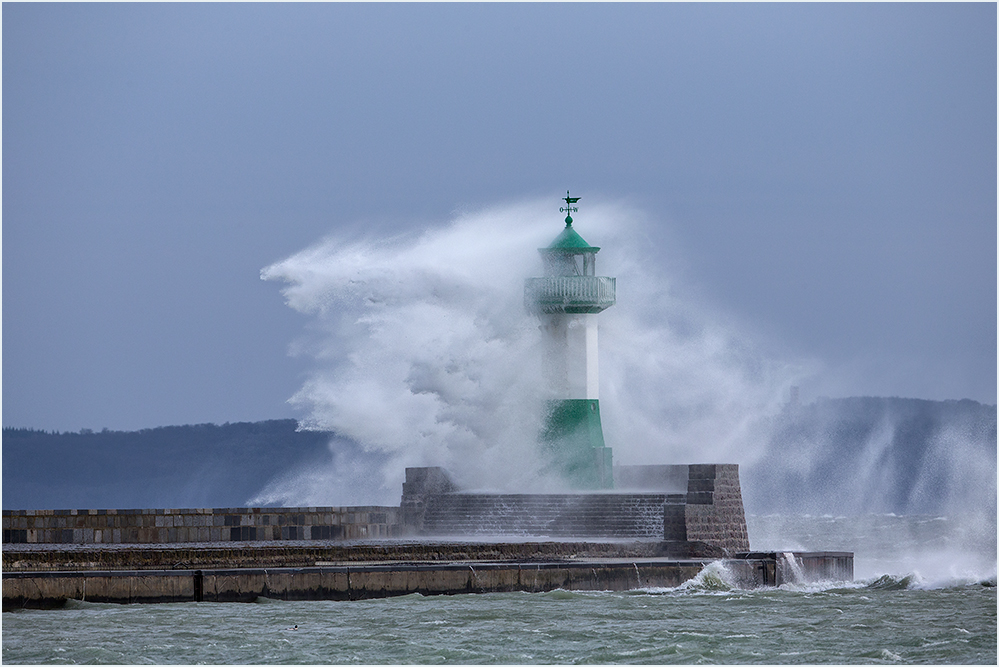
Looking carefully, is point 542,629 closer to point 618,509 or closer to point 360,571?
point 360,571

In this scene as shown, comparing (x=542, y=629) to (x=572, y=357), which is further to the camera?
(x=572, y=357)

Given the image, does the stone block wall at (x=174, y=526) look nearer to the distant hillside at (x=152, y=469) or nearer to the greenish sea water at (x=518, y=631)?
the greenish sea water at (x=518, y=631)

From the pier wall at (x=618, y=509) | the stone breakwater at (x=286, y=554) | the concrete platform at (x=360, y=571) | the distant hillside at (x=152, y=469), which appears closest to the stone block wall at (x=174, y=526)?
the stone breakwater at (x=286, y=554)

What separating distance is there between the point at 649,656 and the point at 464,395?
42.4ft

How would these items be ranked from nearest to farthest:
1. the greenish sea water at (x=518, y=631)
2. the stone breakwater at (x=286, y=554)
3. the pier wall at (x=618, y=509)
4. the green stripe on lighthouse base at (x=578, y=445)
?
1. the greenish sea water at (x=518, y=631)
2. the stone breakwater at (x=286, y=554)
3. the pier wall at (x=618, y=509)
4. the green stripe on lighthouse base at (x=578, y=445)

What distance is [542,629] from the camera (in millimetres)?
16047

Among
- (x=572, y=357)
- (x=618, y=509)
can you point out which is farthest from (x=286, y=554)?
(x=572, y=357)

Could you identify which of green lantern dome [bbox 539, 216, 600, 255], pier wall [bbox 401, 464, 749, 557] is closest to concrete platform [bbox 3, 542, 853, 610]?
pier wall [bbox 401, 464, 749, 557]

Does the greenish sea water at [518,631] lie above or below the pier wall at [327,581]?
below

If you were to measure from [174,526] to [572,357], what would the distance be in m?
6.77

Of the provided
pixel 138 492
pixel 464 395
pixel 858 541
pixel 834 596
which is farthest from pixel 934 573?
pixel 138 492

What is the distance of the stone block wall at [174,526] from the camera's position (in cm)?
2228

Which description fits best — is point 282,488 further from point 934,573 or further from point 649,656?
point 649,656

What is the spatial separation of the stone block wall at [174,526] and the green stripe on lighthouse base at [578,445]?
314 cm
